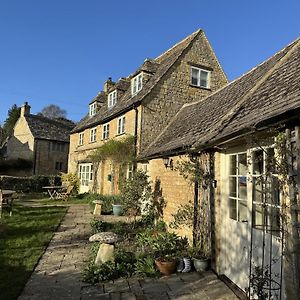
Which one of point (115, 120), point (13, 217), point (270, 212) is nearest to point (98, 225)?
point (13, 217)

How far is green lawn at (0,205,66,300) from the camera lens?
6172 millimetres

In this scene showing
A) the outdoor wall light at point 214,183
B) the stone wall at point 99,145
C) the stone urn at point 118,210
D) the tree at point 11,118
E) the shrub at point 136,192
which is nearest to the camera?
the outdoor wall light at point 214,183

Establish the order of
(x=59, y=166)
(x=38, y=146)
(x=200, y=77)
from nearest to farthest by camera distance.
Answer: (x=200, y=77)
(x=38, y=146)
(x=59, y=166)

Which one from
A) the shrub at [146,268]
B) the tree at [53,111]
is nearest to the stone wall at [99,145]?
the shrub at [146,268]

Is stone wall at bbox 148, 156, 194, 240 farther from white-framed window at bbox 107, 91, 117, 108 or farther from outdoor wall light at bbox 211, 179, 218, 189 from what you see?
white-framed window at bbox 107, 91, 117, 108

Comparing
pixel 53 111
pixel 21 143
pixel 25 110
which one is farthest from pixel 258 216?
pixel 53 111

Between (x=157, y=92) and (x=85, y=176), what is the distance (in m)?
11.5

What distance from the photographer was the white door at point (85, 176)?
24688 mm

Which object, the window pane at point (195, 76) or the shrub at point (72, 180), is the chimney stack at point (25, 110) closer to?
the shrub at point (72, 180)

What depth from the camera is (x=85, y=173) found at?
25.9m

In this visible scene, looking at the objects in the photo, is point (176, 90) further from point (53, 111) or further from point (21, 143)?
point (53, 111)

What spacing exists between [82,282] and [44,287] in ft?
2.48

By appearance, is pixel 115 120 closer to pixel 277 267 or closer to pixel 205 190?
pixel 205 190

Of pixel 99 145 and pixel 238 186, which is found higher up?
pixel 99 145
